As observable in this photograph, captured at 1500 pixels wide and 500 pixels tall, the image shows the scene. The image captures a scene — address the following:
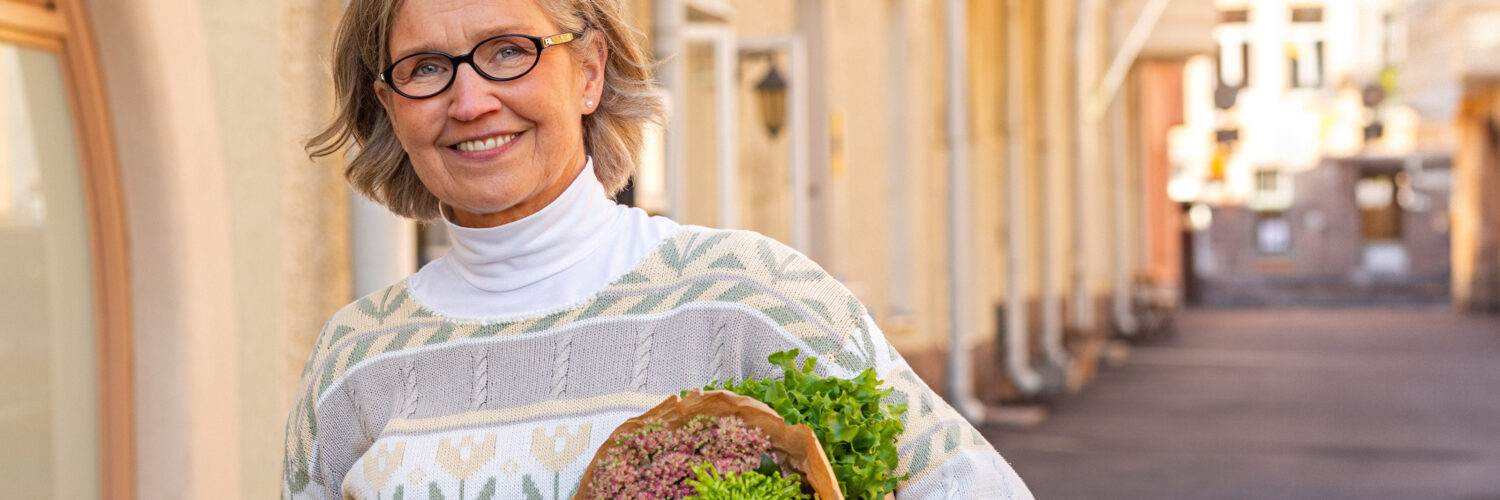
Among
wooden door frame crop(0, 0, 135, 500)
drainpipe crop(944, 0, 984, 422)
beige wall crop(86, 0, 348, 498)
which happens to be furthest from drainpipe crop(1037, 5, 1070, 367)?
wooden door frame crop(0, 0, 135, 500)

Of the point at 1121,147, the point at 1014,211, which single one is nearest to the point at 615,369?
the point at 1014,211

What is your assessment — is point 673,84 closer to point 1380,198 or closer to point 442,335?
point 442,335

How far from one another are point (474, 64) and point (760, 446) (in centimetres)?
52

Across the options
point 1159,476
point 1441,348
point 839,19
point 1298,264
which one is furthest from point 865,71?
point 1298,264

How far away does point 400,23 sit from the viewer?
1725mm

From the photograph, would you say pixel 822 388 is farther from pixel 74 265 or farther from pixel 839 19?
pixel 839 19

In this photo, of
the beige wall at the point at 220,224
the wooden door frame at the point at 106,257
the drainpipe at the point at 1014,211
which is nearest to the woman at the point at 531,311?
the beige wall at the point at 220,224

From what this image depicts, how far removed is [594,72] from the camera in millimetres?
1837

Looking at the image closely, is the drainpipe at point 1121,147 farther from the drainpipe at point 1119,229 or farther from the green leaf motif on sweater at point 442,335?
the green leaf motif on sweater at point 442,335

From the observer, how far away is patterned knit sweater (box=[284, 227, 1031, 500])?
1657 mm

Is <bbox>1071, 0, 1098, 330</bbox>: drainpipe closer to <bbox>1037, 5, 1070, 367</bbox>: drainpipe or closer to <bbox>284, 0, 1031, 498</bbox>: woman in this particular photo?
<bbox>1037, 5, 1070, 367</bbox>: drainpipe

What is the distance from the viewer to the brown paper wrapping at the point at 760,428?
1.41 metres

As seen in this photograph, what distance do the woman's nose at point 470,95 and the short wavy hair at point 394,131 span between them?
16 centimetres

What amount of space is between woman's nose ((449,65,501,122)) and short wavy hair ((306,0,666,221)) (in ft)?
0.53
